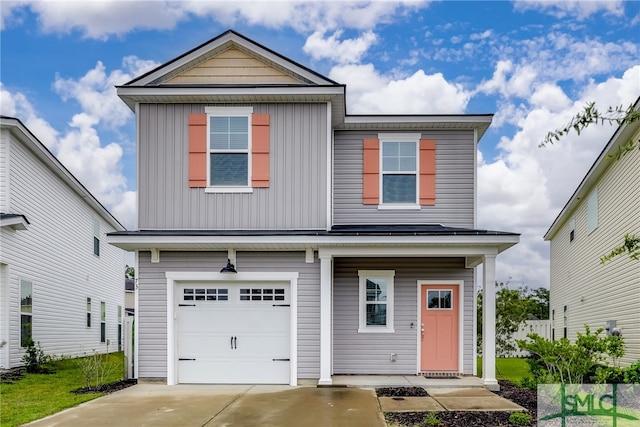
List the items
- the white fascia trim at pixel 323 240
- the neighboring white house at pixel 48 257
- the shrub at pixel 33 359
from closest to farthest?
1. the white fascia trim at pixel 323 240
2. the neighboring white house at pixel 48 257
3. the shrub at pixel 33 359

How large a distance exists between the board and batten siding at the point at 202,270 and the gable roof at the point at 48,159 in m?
4.19

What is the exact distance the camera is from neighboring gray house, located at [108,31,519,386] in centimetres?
1113

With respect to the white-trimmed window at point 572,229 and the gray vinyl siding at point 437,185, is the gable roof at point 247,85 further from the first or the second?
the white-trimmed window at point 572,229

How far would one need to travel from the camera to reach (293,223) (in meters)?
11.5

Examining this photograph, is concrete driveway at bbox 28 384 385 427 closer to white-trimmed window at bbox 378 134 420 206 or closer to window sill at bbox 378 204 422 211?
window sill at bbox 378 204 422 211

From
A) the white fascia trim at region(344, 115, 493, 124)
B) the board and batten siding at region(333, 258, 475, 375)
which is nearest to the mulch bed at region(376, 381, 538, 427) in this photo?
the board and batten siding at region(333, 258, 475, 375)

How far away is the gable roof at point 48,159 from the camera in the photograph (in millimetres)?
13375

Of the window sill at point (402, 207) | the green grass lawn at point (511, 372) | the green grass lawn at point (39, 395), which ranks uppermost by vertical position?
the window sill at point (402, 207)

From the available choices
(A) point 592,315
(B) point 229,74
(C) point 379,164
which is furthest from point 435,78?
(A) point 592,315

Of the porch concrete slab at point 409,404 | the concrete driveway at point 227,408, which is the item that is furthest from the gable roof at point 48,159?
the porch concrete slab at point 409,404

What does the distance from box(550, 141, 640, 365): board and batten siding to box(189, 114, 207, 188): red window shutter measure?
8636 mm

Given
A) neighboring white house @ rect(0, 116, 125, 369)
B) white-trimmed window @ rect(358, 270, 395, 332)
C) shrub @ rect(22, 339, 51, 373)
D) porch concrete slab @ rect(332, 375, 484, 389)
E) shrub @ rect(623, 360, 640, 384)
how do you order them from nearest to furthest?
shrub @ rect(623, 360, 640, 384) < porch concrete slab @ rect(332, 375, 484, 389) < white-trimmed window @ rect(358, 270, 395, 332) < neighboring white house @ rect(0, 116, 125, 369) < shrub @ rect(22, 339, 51, 373)

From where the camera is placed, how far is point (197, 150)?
11625mm

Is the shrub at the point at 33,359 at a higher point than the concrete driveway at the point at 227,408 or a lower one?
lower
